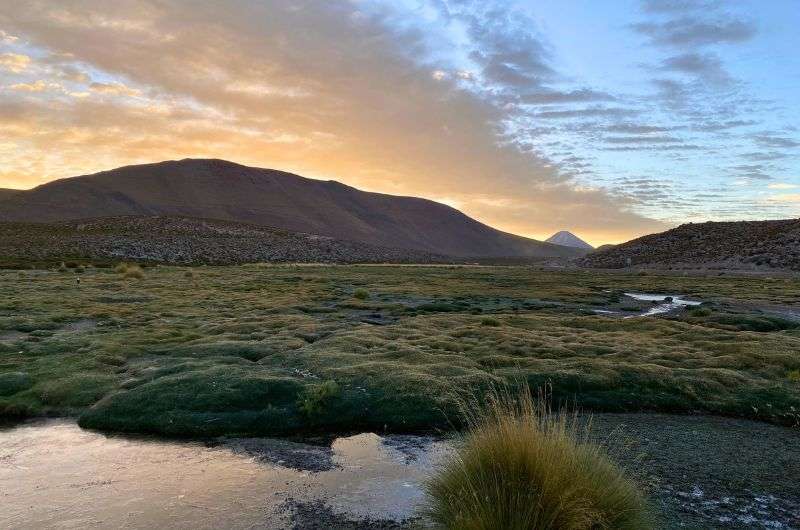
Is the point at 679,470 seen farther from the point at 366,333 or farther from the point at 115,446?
the point at 366,333

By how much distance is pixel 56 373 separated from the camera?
18.4 metres

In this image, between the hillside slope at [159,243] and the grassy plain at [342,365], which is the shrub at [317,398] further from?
the hillside slope at [159,243]

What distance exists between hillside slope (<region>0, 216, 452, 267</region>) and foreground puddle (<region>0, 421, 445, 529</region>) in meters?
72.0

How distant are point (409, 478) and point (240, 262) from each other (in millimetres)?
107423

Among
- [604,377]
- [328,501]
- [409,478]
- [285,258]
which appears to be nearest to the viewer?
→ [328,501]

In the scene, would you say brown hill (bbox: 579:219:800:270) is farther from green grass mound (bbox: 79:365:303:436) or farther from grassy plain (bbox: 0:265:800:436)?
green grass mound (bbox: 79:365:303:436)

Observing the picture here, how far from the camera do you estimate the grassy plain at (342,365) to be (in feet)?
50.3

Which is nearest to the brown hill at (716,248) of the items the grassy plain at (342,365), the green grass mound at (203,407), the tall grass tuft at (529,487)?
the grassy plain at (342,365)

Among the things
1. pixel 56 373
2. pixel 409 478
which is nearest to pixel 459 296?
pixel 56 373

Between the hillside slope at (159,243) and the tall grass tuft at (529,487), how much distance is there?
8054 centimetres

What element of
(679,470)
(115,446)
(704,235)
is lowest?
(115,446)

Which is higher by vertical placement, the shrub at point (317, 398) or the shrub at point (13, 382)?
the shrub at point (317, 398)

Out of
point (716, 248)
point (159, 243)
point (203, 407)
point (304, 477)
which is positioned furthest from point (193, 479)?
point (716, 248)

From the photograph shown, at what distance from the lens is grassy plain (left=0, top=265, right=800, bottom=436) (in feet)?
50.3
